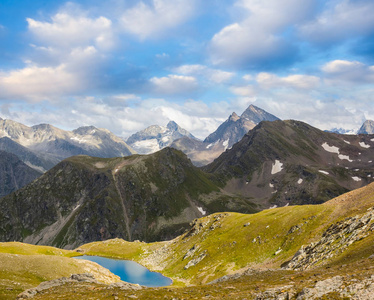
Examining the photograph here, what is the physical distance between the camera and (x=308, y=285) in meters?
23.5

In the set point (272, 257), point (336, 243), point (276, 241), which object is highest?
point (336, 243)

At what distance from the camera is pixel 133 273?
11531cm

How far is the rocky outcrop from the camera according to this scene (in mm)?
42000

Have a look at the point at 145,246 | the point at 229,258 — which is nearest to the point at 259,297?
the point at 229,258

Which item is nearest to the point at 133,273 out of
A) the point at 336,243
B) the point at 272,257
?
the point at 272,257

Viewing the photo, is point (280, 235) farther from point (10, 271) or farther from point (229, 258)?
point (10, 271)

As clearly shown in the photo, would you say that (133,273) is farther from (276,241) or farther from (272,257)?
(272,257)

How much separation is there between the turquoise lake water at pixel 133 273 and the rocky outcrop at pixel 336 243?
180ft

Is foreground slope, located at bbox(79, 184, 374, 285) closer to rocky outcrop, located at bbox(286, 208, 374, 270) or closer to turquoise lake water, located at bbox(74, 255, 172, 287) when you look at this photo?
rocky outcrop, located at bbox(286, 208, 374, 270)

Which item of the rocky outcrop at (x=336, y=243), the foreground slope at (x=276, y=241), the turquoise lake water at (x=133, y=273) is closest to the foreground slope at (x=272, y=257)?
the foreground slope at (x=276, y=241)

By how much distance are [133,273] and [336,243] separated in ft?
306

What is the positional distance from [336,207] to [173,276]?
195 feet

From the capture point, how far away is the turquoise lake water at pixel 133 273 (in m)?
95.7

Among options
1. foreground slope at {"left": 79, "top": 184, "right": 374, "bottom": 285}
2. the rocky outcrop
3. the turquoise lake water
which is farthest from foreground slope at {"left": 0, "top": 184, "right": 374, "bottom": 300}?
the turquoise lake water
